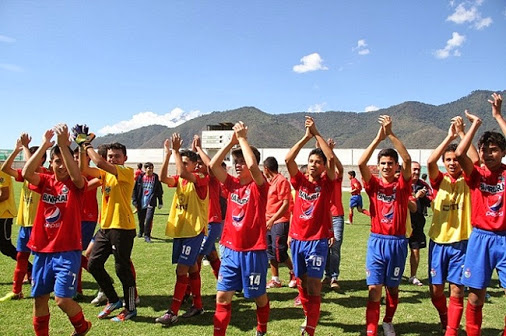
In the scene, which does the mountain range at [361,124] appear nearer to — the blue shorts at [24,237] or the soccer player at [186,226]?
the blue shorts at [24,237]

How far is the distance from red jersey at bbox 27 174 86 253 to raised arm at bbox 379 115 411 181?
3373mm

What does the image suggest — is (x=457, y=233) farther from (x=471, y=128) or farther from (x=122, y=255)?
(x=122, y=255)

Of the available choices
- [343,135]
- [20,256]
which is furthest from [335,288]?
[343,135]

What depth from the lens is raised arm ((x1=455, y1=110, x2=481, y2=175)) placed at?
424 cm

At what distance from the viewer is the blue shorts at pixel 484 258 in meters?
4.16

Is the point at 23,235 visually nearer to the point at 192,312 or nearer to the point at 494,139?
the point at 192,312

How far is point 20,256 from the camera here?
21.1 ft

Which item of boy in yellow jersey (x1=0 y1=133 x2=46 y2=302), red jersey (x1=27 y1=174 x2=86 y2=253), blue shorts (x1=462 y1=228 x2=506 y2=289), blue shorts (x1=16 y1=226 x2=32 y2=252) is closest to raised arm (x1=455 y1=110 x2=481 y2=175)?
blue shorts (x1=462 y1=228 x2=506 y2=289)

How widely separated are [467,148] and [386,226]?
1.26m

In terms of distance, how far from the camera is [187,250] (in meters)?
5.71

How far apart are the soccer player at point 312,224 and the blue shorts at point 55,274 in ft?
8.41

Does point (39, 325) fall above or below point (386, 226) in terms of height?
below

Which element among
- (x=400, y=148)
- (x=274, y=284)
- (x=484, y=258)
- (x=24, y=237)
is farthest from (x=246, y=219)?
(x=24, y=237)

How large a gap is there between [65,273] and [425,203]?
6163 mm
